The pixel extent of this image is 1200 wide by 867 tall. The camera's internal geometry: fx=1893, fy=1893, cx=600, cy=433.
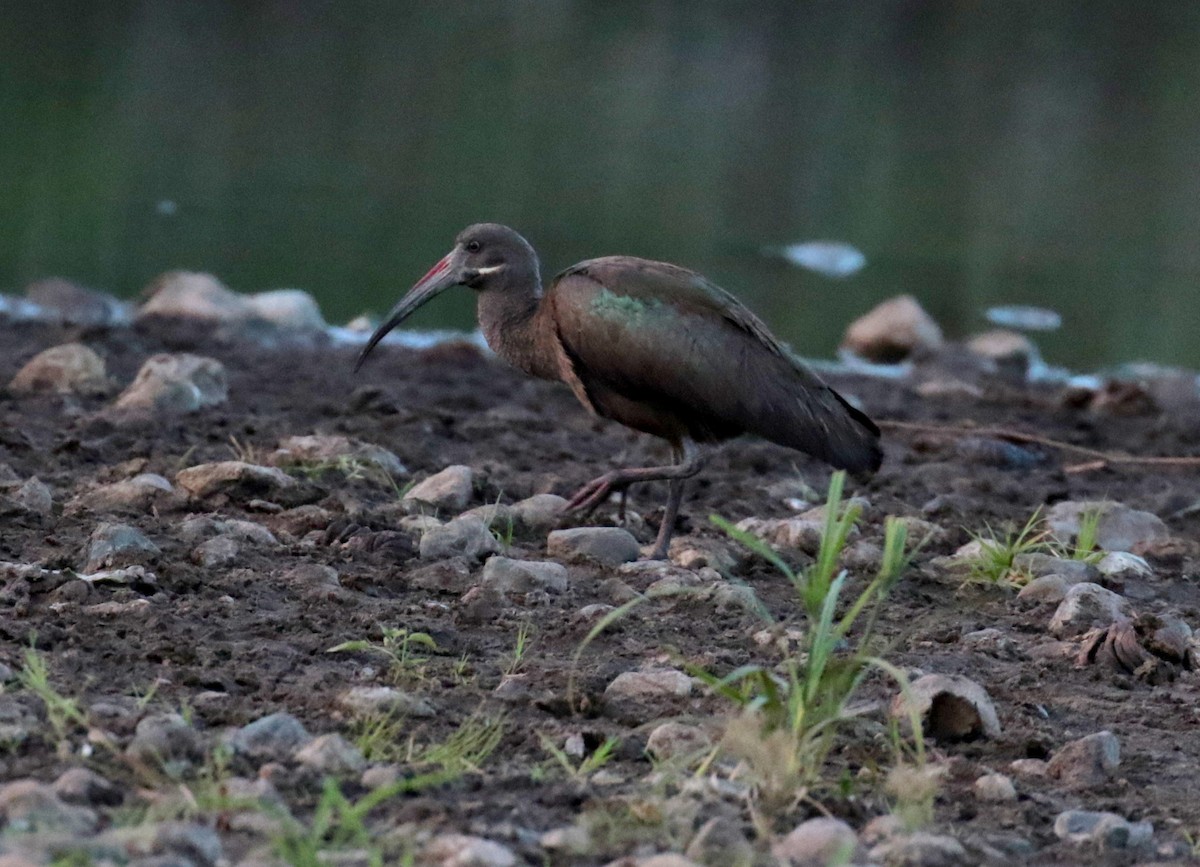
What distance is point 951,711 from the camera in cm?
378

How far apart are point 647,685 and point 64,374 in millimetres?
3828

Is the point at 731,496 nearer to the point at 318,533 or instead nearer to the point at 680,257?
the point at 318,533

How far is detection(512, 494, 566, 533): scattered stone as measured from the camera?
533cm

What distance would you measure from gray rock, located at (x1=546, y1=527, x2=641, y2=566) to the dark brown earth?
7 centimetres

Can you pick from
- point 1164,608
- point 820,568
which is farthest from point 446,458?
point 820,568

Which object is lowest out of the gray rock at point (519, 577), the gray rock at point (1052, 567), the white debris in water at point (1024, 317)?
the white debris in water at point (1024, 317)

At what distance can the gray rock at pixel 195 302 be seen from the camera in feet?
30.9

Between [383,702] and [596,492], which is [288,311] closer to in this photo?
[596,492]

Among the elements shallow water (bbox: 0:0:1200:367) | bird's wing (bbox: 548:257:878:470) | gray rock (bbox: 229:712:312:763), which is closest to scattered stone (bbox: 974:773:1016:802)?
gray rock (bbox: 229:712:312:763)

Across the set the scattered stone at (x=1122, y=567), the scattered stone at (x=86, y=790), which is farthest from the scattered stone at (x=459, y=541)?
the scattered stone at (x=86, y=790)

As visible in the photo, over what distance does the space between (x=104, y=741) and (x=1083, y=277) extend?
12770 mm

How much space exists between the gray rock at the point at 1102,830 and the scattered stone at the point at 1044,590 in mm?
1641

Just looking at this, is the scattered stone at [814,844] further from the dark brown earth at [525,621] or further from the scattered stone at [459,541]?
the scattered stone at [459,541]

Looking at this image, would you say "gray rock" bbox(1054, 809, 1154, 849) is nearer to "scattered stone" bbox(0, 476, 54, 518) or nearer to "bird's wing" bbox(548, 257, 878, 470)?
"bird's wing" bbox(548, 257, 878, 470)
